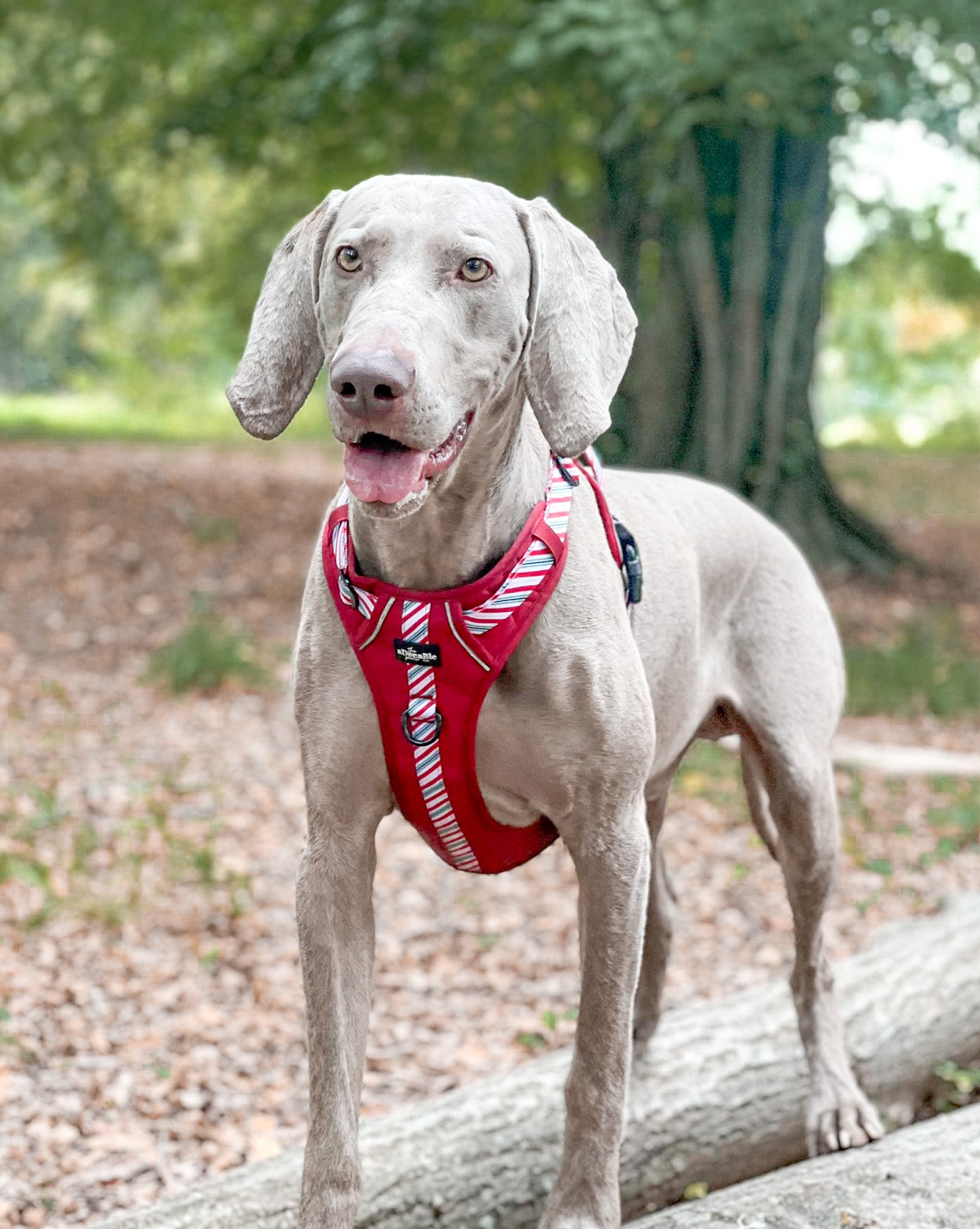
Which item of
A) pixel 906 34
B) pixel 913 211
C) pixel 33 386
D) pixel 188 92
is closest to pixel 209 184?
pixel 188 92

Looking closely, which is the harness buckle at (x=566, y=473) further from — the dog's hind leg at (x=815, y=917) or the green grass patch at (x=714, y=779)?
the green grass patch at (x=714, y=779)

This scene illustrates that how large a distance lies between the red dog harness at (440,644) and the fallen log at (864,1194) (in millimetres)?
1073

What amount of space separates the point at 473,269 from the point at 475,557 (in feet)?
1.81

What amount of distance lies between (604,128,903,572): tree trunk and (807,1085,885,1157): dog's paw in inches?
284

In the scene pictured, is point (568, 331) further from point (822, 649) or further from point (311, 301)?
point (822, 649)

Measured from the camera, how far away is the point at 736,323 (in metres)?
10.4

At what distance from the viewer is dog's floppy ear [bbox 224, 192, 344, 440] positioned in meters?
2.57

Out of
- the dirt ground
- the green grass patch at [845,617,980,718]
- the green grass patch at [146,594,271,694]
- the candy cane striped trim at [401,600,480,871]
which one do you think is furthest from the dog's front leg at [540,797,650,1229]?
the green grass patch at [845,617,980,718]

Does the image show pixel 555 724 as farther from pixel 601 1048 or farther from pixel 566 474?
pixel 601 1048

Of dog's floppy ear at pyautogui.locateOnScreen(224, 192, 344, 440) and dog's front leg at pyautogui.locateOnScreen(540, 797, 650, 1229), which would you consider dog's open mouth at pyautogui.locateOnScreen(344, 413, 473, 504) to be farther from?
dog's front leg at pyautogui.locateOnScreen(540, 797, 650, 1229)

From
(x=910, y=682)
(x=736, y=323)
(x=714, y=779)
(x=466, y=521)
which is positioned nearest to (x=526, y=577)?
(x=466, y=521)

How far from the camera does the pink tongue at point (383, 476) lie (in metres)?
2.23

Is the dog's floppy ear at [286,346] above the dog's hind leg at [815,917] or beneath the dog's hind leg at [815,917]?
above

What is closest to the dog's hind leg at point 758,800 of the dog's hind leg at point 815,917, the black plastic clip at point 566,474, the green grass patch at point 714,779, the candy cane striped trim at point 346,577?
the dog's hind leg at point 815,917
